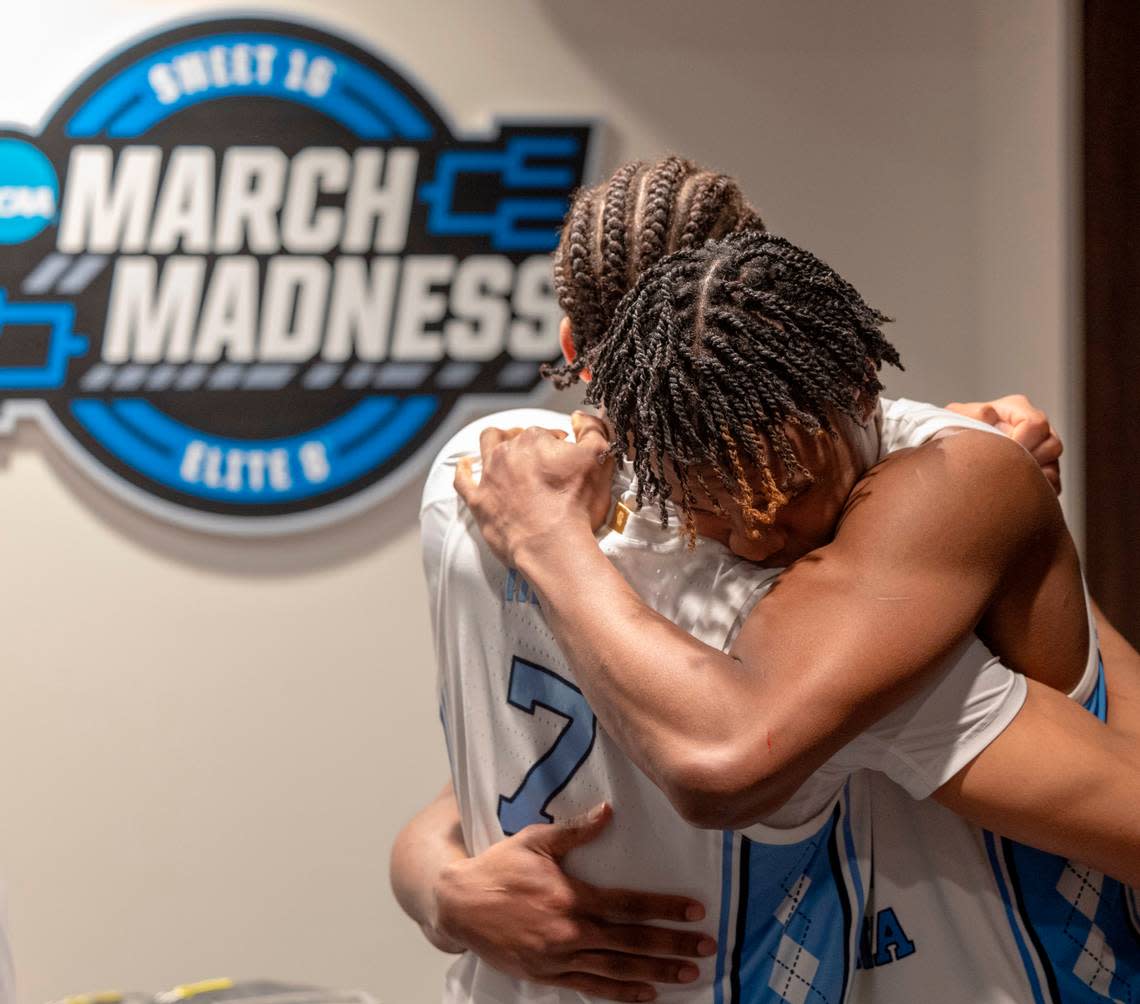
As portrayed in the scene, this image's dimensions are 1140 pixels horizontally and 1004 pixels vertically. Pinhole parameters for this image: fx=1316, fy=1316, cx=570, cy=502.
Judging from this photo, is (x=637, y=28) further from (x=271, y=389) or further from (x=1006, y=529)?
(x=1006, y=529)

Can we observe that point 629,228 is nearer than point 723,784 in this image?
No

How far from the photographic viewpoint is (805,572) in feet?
3.39

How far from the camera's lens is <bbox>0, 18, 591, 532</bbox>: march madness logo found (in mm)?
2414

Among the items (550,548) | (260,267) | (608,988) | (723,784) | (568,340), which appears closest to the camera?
(723,784)

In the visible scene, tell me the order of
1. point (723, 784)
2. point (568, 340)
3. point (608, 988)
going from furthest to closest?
point (568, 340) → point (608, 988) → point (723, 784)

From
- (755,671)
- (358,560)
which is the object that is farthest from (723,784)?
(358,560)

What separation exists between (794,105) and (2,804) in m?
2.01

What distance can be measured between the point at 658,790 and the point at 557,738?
105 millimetres

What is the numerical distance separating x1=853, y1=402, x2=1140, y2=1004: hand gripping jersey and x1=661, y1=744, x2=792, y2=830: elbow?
270 mm

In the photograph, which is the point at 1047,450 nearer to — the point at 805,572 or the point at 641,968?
the point at 805,572

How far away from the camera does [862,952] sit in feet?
4.01

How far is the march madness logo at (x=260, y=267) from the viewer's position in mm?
2414

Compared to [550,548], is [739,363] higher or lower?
higher

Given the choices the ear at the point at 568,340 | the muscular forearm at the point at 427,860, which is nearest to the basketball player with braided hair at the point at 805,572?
the ear at the point at 568,340
